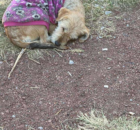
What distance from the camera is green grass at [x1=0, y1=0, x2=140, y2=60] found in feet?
12.5

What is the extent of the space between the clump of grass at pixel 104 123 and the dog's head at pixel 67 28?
1712 millimetres

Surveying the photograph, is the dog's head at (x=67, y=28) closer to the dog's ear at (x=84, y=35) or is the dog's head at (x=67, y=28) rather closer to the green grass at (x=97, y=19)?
the dog's ear at (x=84, y=35)

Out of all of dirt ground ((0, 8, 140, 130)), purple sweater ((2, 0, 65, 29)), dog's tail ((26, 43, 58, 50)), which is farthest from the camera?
dog's tail ((26, 43, 58, 50))

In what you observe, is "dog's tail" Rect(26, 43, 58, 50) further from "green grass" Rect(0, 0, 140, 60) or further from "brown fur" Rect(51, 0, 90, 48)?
"brown fur" Rect(51, 0, 90, 48)

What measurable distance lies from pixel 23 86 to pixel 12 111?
1.57 feet

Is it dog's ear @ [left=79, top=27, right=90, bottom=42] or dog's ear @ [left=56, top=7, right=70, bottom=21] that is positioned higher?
dog's ear @ [left=56, top=7, right=70, bottom=21]

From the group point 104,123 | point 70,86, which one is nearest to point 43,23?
point 70,86

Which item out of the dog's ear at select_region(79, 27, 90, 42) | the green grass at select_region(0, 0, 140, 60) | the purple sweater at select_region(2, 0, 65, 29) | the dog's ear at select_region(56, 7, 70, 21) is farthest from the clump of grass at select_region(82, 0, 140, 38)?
the purple sweater at select_region(2, 0, 65, 29)

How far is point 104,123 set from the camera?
2.56 m

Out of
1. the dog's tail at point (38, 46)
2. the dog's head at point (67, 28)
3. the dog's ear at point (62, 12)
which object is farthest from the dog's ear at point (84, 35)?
the dog's tail at point (38, 46)

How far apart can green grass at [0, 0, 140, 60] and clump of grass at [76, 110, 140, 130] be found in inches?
60.4

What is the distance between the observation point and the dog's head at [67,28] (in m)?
3.93

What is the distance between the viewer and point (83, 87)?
314 cm

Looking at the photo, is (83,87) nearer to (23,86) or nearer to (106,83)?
(106,83)
